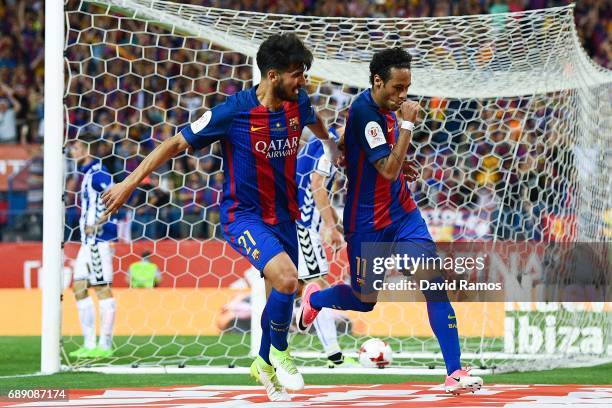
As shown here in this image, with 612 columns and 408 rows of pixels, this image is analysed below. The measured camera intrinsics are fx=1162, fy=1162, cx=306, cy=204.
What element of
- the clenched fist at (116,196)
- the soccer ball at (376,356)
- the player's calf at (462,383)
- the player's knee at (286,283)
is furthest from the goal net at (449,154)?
the clenched fist at (116,196)

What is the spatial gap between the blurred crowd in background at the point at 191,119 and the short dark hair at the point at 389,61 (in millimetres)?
2704

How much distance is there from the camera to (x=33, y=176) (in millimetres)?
17797

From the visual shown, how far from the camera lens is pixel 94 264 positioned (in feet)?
35.7

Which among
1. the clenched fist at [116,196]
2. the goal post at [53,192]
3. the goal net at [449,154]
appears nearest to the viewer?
the clenched fist at [116,196]

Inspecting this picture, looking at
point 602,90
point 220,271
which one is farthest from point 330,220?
point 220,271

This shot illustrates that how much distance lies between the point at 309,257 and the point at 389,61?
3.69 meters

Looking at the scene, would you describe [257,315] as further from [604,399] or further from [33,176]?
[33,176]

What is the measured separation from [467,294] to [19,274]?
28.6 ft

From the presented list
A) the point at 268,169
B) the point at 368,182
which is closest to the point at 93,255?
the point at 368,182

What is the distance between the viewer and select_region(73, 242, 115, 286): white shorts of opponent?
1090 centimetres

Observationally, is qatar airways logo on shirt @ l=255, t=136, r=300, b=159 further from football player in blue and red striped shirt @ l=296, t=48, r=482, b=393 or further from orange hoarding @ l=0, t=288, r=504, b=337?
orange hoarding @ l=0, t=288, r=504, b=337

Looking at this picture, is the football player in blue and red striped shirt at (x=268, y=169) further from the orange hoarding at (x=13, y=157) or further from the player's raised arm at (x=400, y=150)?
the orange hoarding at (x=13, y=157)

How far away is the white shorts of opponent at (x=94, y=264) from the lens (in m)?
10.9

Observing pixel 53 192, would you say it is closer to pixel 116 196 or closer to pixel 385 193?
pixel 116 196
